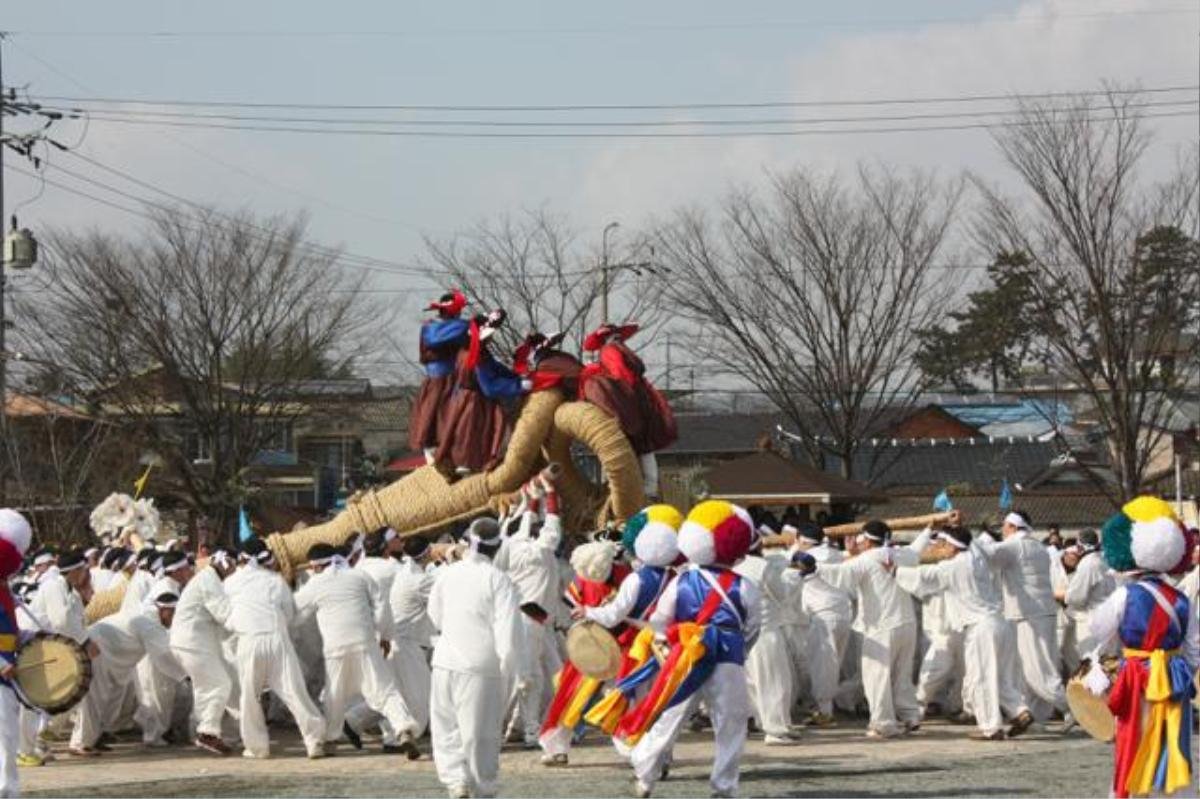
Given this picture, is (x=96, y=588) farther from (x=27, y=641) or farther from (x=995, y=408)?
(x=995, y=408)

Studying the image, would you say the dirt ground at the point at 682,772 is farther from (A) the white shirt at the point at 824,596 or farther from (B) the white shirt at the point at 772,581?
(A) the white shirt at the point at 824,596

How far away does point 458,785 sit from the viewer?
1127cm

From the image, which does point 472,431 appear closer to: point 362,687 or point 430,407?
point 430,407

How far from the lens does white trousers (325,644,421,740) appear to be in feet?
46.6

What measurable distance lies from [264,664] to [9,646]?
3850mm

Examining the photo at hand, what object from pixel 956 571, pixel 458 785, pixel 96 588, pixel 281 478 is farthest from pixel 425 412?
pixel 281 478

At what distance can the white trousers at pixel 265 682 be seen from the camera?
47.2ft

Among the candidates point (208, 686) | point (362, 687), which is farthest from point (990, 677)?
point (208, 686)

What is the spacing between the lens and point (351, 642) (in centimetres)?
1434

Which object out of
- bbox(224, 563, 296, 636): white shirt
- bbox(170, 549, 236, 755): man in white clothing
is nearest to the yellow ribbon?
bbox(224, 563, 296, 636): white shirt

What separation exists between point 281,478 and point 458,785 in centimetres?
3907

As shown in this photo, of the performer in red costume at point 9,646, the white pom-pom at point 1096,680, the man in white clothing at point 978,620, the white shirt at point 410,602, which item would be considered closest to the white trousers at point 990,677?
the man in white clothing at point 978,620

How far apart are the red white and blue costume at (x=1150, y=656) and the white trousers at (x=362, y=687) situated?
19.7 feet

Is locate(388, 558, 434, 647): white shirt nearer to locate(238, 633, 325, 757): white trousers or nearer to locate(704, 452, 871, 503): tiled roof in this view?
locate(238, 633, 325, 757): white trousers
